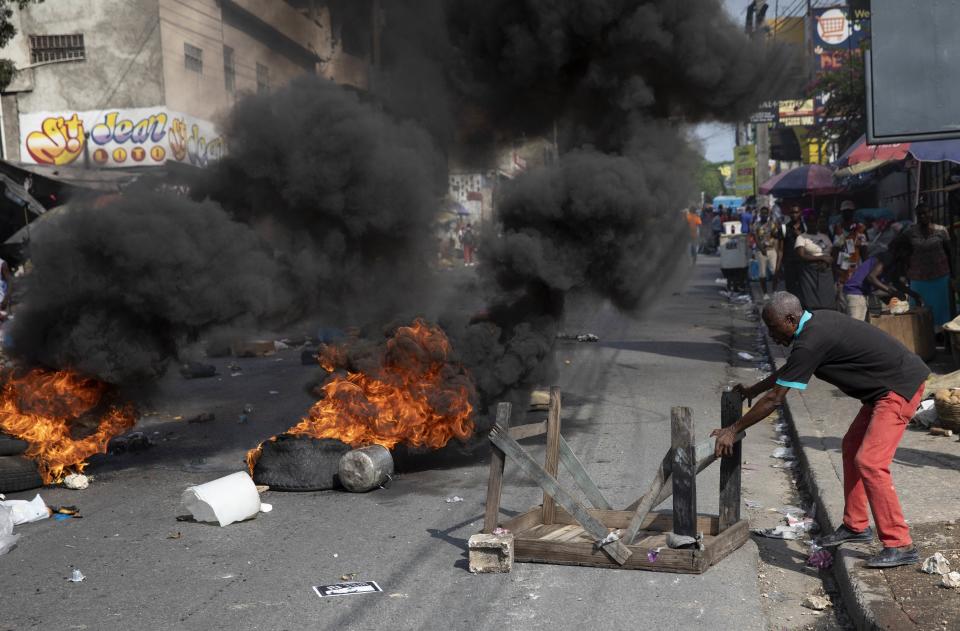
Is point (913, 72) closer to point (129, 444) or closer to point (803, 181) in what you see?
point (129, 444)

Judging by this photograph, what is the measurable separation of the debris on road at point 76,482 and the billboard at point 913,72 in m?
6.05

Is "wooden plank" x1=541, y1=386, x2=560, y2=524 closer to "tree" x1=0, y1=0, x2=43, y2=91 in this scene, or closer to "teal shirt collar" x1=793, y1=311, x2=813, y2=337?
"teal shirt collar" x1=793, y1=311, x2=813, y2=337

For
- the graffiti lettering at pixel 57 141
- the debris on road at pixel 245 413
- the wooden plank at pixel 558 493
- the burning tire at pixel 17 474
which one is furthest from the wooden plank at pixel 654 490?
the graffiti lettering at pixel 57 141

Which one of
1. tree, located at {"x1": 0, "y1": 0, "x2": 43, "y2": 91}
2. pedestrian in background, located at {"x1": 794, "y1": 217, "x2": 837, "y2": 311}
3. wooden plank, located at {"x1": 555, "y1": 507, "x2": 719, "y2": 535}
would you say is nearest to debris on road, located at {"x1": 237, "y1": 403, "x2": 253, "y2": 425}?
wooden plank, located at {"x1": 555, "y1": 507, "x2": 719, "y2": 535}

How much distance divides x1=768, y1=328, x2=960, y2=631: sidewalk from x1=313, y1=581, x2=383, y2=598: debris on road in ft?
Answer: 7.71

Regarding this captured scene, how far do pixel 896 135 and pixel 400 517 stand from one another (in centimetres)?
376

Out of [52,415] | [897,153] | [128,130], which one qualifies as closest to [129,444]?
[52,415]

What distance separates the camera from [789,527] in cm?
571

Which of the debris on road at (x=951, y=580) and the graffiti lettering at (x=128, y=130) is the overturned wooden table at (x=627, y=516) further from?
the graffiti lettering at (x=128, y=130)

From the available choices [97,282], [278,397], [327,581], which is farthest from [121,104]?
[327,581]

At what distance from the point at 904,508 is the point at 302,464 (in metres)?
4.08

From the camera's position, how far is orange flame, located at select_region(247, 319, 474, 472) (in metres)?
7.18

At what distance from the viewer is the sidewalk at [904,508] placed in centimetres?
412

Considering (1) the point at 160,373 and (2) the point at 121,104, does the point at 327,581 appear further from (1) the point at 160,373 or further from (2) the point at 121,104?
(2) the point at 121,104
